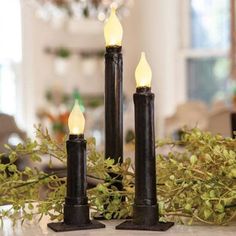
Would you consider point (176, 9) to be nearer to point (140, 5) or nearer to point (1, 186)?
point (140, 5)

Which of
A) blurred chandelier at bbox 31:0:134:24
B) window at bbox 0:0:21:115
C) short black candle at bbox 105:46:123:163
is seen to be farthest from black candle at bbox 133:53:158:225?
window at bbox 0:0:21:115

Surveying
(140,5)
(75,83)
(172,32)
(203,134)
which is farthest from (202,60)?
(203,134)

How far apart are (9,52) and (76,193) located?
709 cm

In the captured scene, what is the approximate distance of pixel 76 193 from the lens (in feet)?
3.51

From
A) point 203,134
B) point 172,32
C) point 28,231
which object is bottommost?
point 28,231

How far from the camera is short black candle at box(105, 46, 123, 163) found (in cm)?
119

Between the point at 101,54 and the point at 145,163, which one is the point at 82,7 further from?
the point at 145,163

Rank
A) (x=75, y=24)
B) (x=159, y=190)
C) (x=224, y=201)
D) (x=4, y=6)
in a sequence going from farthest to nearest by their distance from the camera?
(x=75, y=24) < (x=4, y=6) < (x=159, y=190) < (x=224, y=201)

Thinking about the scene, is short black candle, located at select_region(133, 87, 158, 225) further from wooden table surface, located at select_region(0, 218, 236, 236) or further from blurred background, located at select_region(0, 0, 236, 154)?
blurred background, located at select_region(0, 0, 236, 154)

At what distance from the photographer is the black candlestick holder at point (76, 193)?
106cm

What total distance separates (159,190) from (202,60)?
7190 mm

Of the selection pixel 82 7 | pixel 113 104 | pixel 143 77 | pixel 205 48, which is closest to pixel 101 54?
pixel 205 48

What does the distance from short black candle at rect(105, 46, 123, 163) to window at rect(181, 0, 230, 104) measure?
7.00 meters

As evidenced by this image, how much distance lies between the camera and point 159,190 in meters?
1.13
